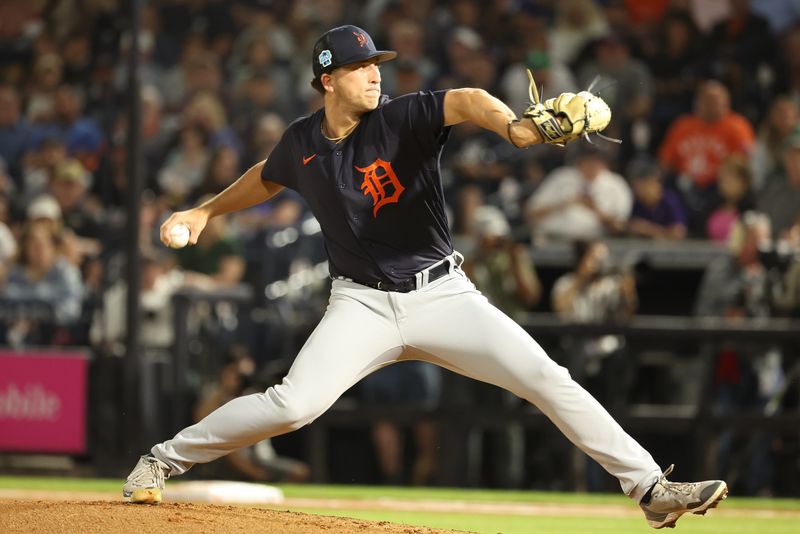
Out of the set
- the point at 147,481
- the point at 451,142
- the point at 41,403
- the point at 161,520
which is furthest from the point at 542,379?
the point at 451,142

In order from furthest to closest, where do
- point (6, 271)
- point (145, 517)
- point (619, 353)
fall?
point (6, 271)
point (619, 353)
point (145, 517)

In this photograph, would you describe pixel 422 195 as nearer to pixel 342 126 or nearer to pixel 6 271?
pixel 342 126

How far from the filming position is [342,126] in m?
5.72

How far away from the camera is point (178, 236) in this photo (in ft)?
18.7

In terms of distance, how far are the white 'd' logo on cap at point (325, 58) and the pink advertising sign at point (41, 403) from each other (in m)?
6.14

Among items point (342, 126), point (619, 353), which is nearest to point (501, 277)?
point (619, 353)

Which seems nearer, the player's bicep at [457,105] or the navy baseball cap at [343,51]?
the player's bicep at [457,105]

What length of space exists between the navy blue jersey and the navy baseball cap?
0.72 feet

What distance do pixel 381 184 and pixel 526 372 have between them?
3.20 feet

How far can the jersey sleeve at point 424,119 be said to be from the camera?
5371 millimetres

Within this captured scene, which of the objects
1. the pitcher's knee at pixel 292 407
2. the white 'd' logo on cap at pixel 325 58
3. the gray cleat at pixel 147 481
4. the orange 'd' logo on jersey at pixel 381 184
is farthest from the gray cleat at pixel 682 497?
the white 'd' logo on cap at pixel 325 58

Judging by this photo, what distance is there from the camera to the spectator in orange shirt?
1174 cm

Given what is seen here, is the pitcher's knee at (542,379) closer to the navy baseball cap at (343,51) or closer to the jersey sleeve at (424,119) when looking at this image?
the jersey sleeve at (424,119)

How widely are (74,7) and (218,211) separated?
9581 mm
